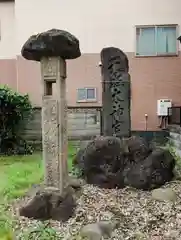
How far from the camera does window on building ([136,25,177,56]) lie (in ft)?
43.1

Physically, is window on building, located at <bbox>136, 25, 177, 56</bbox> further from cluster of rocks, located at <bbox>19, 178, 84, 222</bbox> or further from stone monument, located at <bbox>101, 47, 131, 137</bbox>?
cluster of rocks, located at <bbox>19, 178, 84, 222</bbox>

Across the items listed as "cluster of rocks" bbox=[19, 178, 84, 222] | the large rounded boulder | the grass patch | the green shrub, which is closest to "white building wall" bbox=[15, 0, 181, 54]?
the green shrub

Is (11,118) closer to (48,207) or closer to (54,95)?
(54,95)

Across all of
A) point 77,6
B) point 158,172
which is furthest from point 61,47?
point 77,6

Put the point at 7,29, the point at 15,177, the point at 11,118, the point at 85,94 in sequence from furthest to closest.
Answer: the point at 7,29
the point at 85,94
the point at 11,118
the point at 15,177

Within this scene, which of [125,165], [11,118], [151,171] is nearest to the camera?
[151,171]

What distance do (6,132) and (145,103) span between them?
4420 millimetres

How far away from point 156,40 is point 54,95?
7.82 metres

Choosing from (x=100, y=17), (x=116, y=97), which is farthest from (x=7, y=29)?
(x=116, y=97)

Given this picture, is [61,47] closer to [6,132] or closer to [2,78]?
[6,132]

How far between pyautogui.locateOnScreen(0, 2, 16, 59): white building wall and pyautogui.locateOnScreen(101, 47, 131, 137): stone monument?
18.6 ft

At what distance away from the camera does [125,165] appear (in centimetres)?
786

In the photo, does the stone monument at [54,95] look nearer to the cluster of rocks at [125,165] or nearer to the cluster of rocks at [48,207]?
the cluster of rocks at [48,207]

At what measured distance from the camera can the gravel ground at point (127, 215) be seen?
561 cm
